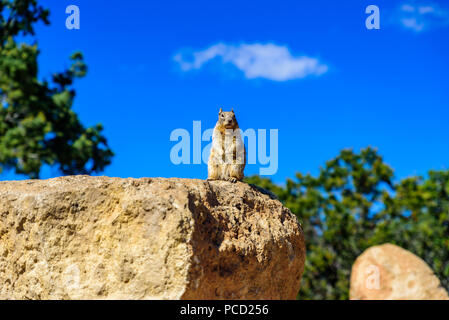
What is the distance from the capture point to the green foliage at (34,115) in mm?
19719

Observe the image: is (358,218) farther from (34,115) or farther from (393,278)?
(34,115)

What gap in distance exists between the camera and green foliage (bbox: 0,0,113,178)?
776 inches

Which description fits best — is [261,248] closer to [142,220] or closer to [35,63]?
[142,220]

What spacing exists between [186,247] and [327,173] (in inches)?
768

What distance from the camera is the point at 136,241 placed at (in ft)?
20.1

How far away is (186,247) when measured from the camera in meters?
5.88

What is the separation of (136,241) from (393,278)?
13.6 m

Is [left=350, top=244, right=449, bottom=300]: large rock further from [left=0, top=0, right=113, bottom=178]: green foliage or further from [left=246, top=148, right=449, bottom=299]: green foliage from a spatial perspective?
[left=0, top=0, right=113, bottom=178]: green foliage

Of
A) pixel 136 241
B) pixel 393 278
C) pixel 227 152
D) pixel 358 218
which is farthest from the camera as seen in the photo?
pixel 358 218

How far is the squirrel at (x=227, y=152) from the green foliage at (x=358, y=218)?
45.2 ft

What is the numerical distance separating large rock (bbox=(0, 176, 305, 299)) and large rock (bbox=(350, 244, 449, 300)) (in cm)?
1151

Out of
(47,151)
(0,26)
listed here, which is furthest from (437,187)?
(0,26)

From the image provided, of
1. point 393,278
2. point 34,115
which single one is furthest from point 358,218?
point 34,115

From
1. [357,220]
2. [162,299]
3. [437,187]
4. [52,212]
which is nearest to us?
[162,299]
